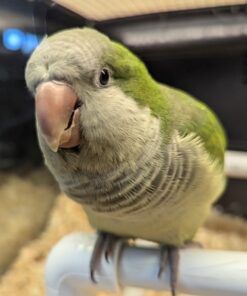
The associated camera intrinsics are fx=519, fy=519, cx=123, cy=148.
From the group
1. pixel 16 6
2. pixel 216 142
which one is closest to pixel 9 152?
pixel 16 6

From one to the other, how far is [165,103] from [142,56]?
0.74 m

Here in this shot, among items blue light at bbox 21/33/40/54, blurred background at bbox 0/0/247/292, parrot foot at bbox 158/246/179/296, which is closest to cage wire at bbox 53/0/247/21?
blurred background at bbox 0/0/247/292

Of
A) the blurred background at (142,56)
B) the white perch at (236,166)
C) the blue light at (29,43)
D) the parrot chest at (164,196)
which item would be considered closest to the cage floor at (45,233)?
the blurred background at (142,56)

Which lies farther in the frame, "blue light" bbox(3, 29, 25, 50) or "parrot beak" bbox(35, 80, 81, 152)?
"blue light" bbox(3, 29, 25, 50)

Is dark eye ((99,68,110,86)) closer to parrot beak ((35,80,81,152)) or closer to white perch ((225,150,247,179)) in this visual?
parrot beak ((35,80,81,152))

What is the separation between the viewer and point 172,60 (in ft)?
5.14

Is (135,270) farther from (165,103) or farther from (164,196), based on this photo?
(165,103)

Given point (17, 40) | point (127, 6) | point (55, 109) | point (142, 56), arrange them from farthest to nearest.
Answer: point (142, 56), point (17, 40), point (127, 6), point (55, 109)

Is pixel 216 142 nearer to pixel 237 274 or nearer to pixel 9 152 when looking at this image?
pixel 237 274

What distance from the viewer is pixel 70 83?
2.14 ft

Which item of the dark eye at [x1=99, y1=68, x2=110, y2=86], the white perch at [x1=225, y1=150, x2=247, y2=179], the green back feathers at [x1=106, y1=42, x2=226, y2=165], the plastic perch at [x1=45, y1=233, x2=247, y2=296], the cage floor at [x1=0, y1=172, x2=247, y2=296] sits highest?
the dark eye at [x1=99, y1=68, x2=110, y2=86]

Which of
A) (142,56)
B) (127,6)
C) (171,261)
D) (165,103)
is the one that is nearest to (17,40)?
(127,6)

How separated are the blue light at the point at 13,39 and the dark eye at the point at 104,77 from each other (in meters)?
0.59

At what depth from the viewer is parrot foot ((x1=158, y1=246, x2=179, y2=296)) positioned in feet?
2.39
